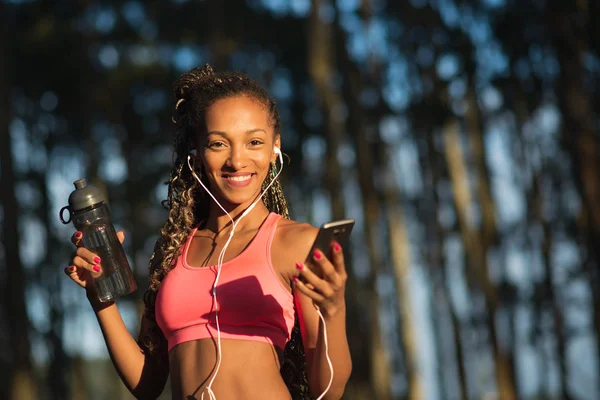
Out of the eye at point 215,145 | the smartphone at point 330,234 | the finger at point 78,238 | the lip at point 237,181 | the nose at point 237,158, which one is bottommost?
the smartphone at point 330,234

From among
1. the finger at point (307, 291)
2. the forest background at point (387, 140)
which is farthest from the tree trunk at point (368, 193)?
the finger at point (307, 291)

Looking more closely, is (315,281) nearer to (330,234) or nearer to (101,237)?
(330,234)

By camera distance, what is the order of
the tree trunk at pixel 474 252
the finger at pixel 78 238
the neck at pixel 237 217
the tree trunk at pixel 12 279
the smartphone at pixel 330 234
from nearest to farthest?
the smartphone at pixel 330 234 < the finger at pixel 78 238 < the neck at pixel 237 217 < the tree trunk at pixel 12 279 < the tree trunk at pixel 474 252

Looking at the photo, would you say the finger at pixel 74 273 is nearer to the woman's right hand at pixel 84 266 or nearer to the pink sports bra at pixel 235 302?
the woman's right hand at pixel 84 266

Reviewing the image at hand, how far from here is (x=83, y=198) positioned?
10.1 ft

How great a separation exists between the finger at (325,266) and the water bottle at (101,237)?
0.75 m

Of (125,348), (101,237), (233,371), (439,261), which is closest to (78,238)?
(101,237)

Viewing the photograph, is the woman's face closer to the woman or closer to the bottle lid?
the woman

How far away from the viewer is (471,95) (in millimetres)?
19062

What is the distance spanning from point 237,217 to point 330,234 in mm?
705

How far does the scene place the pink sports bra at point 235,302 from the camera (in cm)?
297

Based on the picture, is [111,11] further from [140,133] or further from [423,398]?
[423,398]

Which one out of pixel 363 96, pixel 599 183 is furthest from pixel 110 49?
pixel 599 183

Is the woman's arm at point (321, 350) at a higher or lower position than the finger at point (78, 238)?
lower
